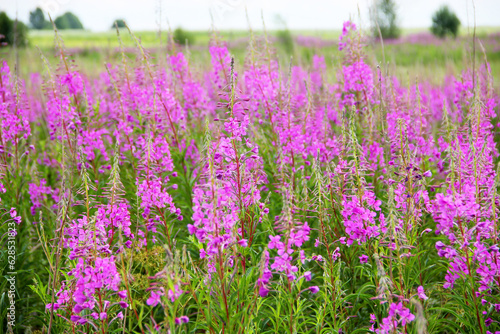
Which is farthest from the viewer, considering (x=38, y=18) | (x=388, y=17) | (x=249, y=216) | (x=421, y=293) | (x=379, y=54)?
(x=388, y=17)

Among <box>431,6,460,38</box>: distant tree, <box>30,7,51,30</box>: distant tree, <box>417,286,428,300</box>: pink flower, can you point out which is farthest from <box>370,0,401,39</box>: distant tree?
<box>417,286,428,300</box>: pink flower

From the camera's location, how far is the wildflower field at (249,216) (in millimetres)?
2441

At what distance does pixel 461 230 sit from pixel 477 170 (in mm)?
616

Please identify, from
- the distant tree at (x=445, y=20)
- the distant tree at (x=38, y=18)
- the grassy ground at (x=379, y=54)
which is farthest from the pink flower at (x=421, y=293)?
the distant tree at (x=445, y=20)

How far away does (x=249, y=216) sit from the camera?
2.99 meters

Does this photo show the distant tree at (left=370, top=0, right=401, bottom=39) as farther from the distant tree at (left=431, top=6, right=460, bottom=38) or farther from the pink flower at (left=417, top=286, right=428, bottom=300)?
the pink flower at (left=417, top=286, right=428, bottom=300)

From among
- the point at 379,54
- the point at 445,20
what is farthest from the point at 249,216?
the point at 445,20

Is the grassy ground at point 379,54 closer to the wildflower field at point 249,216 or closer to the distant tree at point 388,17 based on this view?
the wildflower field at point 249,216

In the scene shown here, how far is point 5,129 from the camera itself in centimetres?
416

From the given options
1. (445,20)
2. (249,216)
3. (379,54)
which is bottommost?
(249,216)

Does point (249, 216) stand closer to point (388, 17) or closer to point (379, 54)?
point (379, 54)

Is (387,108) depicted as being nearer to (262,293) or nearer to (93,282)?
(262,293)

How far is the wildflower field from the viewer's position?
96.1 inches

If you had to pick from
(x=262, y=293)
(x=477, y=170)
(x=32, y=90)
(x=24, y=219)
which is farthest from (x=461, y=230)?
(x=32, y=90)
